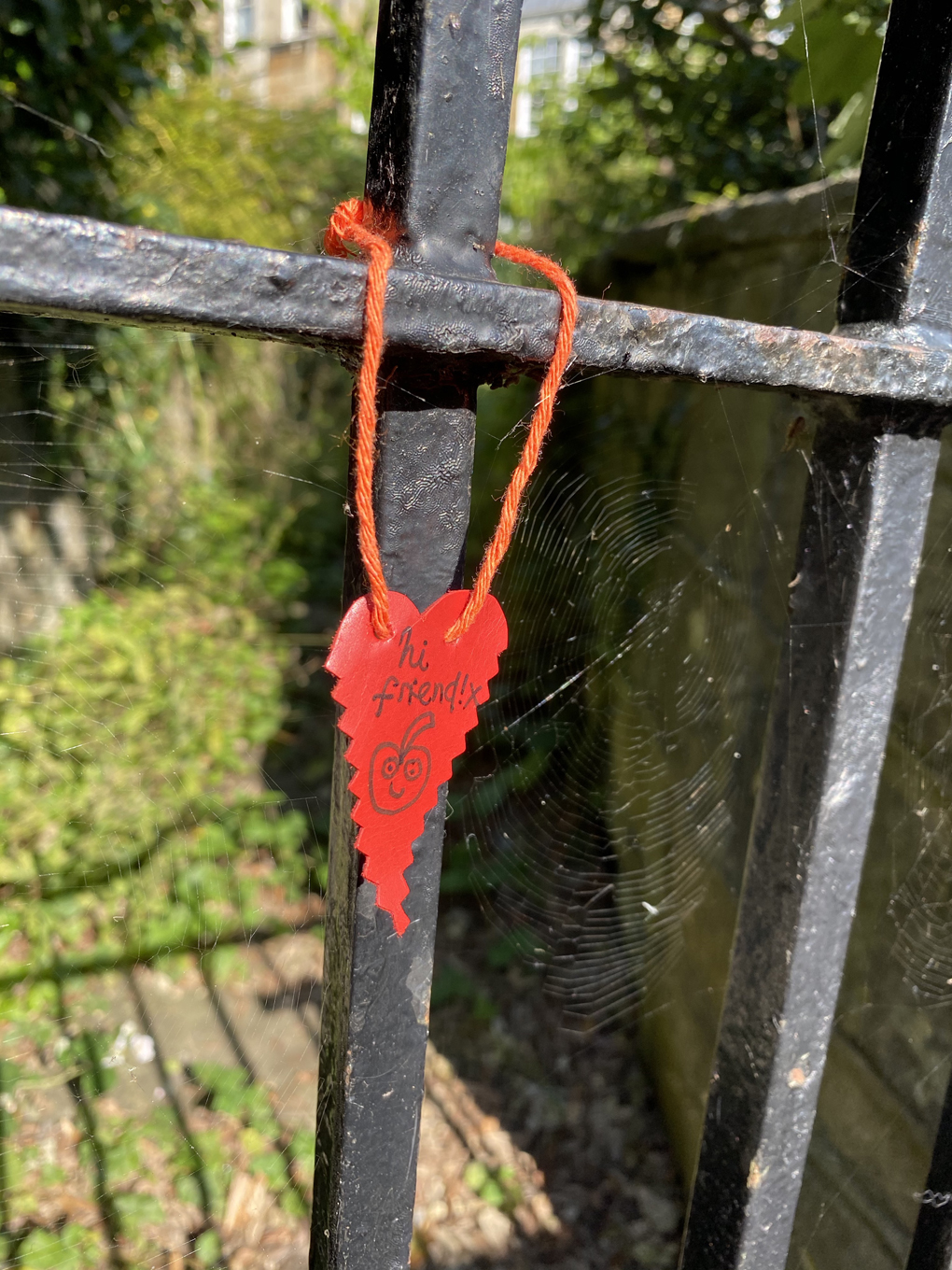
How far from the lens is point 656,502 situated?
2418 mm

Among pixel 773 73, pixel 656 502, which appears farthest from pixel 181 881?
pixel 773 73

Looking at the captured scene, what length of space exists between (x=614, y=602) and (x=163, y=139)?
409 cm

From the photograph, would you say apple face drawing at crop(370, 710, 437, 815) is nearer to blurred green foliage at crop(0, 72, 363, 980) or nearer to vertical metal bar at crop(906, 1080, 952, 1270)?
vertical metal bar at crop(906, 1080, 952, 1270)

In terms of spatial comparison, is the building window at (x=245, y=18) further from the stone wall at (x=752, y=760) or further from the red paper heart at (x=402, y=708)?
the red paper heart at (x=402, y=708)

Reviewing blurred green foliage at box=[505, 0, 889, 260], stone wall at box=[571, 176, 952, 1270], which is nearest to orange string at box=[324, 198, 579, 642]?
stone wall at box=[571, 176, 952, 1270]

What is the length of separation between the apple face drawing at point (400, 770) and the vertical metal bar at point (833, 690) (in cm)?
43

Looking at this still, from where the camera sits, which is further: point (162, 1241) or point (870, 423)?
point (162, 1241)

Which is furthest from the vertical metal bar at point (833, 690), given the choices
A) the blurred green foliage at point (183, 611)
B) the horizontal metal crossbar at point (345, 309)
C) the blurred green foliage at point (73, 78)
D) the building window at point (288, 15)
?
the building window at point (288, 15)

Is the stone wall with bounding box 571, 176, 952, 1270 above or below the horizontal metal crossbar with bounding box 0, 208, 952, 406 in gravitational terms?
below

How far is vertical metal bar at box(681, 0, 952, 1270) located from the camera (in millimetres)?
787

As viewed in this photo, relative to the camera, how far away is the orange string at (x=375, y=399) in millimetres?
543

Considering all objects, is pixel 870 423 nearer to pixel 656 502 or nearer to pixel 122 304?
pixel 122 304

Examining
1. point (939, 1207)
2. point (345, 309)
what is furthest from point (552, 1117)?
point (345, 309)

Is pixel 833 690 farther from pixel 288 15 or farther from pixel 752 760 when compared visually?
pixel 288 15
